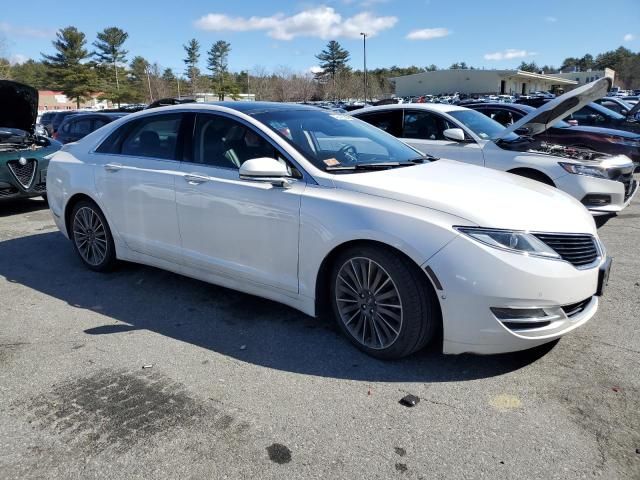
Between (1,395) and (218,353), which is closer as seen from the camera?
(1,395)

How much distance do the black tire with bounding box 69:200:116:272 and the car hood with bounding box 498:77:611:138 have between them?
5.05m

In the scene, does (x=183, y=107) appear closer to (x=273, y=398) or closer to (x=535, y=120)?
(x=273, y=398)

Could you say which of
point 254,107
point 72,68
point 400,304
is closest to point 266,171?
point 254,107

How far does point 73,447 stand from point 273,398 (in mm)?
1036

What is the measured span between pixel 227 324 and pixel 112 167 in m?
1.96

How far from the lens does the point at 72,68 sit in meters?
67.6

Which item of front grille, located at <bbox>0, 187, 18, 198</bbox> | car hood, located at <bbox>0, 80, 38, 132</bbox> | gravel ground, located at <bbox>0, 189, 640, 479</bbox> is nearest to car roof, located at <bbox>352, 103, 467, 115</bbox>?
gravel ground, located at <bbox>0, 189, 640, 479</bbox>

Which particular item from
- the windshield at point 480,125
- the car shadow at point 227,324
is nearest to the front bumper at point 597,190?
the windshield at point 480,125

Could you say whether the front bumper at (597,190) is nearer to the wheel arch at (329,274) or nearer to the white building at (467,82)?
the wheel arch at (329,274)

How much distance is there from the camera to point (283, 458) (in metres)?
2.45

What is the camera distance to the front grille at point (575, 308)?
9.98 feet

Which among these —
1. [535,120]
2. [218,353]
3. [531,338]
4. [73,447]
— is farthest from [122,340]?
[535,120]

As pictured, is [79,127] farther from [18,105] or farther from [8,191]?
[8,191]

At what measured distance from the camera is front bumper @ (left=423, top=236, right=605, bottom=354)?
9.34ft
